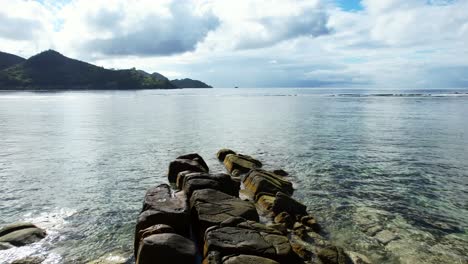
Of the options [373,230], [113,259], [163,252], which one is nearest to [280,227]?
[373,230]

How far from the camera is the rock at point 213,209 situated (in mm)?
14023

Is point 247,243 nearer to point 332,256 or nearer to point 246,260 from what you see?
point 246,260

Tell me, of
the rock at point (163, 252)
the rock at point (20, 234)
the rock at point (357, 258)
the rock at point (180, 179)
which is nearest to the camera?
the rock at point (163, 252)

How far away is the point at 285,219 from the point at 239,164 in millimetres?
11037

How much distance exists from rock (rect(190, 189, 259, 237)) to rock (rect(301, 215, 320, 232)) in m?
2.47

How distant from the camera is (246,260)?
35.2 ft

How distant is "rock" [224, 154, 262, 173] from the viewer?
26.6 m

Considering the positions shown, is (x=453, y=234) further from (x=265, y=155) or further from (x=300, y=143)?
(x=300, y=143)

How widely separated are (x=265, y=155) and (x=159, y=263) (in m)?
23.3

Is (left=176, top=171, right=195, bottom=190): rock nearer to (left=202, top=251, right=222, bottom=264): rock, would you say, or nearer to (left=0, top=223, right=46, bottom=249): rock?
(left=0, top=223, right=46, bottom=249): rock

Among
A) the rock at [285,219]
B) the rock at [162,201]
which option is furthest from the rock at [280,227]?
the rock at [162,201]

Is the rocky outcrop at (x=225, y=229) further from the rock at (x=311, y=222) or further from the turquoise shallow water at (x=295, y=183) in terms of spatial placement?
the turquoise shallow water at (x=295, y=183)

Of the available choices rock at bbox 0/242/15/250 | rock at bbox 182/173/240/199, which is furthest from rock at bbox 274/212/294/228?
rock at bbox 0/242/15/250

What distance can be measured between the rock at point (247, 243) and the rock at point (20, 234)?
25.8ft
